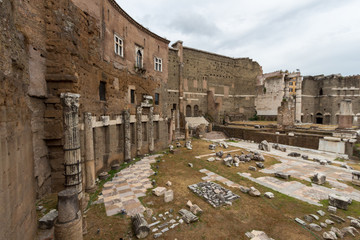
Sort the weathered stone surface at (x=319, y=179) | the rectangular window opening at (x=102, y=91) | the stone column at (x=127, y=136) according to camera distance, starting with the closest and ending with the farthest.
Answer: the weathered stone surface at (x=319, y=179)
the rectangular window opening at (x=102, y=91)
the stone column at (x=127, y=136)

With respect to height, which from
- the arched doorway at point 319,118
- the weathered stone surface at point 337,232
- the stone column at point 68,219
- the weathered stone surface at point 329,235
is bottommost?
the weathered stone surface at point 337,232

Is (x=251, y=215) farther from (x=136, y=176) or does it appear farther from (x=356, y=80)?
(x=356, y=80)

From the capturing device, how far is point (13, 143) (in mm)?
3211

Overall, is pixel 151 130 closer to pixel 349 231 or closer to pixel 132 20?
pixel 132 20

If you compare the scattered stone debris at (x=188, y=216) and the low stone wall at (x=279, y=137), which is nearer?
the scattered stone debris at (x=188, y=216)

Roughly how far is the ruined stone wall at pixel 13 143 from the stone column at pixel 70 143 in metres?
1.39

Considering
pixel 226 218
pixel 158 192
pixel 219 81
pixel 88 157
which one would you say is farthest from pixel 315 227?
pixel 219 81

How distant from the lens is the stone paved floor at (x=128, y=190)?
5883 mm

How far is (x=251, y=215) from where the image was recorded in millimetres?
5508

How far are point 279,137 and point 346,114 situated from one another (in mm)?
6304

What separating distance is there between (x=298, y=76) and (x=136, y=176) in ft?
119

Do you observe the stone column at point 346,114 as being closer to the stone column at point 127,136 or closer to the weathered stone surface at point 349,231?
the weathered stone surface at point 349,231

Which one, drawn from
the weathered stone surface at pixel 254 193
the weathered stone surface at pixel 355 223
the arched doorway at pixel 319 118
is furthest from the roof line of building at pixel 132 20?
the arched doorway at pixel 319 118

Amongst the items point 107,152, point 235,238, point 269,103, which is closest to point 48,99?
point 107,152
